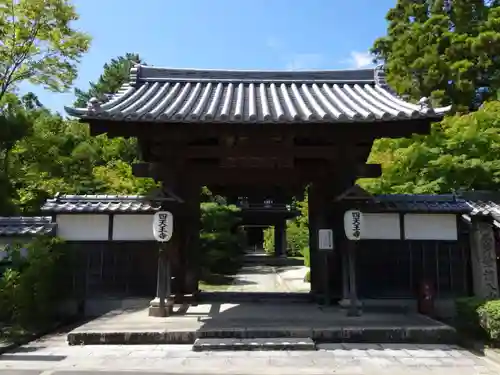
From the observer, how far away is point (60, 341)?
8.41m

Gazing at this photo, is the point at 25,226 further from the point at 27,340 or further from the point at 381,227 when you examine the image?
the point at 381,227

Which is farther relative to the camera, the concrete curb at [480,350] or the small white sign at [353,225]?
the small white sign at [353,225]

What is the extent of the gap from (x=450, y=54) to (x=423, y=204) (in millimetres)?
19329

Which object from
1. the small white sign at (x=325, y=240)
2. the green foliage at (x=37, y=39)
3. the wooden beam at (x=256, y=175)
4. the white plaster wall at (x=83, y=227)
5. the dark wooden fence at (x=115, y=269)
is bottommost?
the dark wooden fence at (x=115, y=269)

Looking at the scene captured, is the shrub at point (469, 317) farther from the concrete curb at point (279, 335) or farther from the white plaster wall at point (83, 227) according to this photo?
the white plaster wall at point (83, 227)

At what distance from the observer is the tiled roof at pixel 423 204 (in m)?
10.7

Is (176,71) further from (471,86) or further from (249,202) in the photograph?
(249,202)

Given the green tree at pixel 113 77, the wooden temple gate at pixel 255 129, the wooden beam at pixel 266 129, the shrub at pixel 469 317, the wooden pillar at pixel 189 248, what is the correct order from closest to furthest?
the shrub at pixel 469 317 → the wooden temple gate at pixel 255 129 → the wooden beam at pixel 266 129 → the wooden pillar at pixel 189 248 → the green tree at pixel 113 77

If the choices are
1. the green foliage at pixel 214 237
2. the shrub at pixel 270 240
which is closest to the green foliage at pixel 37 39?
the green foliage at pixel 214 237

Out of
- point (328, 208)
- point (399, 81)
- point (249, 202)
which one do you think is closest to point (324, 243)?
point (328, 208)

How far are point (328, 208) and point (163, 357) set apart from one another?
19.5 feet

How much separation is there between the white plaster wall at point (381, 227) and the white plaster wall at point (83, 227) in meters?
6.40

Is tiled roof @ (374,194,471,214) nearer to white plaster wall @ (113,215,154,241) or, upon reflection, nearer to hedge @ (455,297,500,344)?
hedge @ (455,297,500,344)

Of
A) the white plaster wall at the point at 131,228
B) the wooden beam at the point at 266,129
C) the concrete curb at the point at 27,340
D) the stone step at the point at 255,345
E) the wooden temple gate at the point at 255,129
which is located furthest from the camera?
the white plaster wall at the point at 131,228
